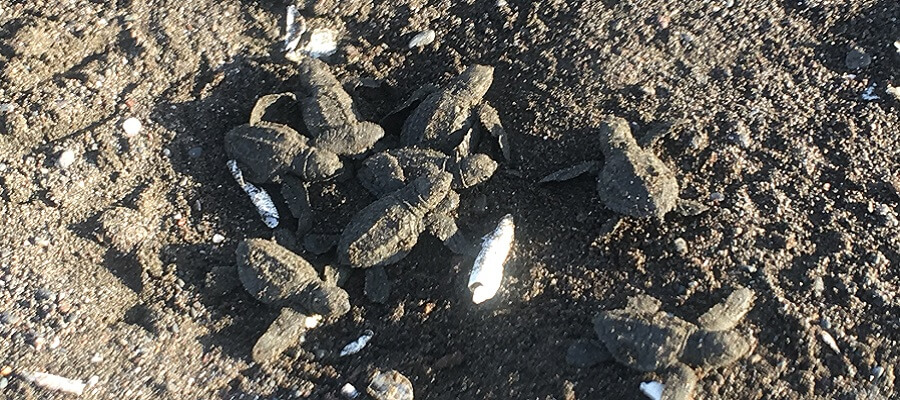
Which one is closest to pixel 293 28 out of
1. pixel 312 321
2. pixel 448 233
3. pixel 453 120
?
pixel 453 120

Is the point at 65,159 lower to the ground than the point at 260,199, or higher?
higher

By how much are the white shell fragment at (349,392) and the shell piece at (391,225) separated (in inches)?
18.1

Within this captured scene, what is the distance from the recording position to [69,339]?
2.71m

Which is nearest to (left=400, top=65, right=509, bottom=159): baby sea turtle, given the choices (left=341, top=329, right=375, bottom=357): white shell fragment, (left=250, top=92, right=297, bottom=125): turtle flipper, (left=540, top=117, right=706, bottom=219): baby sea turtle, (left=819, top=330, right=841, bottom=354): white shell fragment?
(left=540, top=117, right=706, bottom=219): baby sea turtle

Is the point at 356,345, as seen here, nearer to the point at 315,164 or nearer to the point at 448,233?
the point at 448,233

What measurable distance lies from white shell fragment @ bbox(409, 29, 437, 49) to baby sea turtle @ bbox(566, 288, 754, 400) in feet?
5.01

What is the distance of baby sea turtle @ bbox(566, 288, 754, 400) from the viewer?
2.47 meters

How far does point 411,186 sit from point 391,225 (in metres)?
0.19

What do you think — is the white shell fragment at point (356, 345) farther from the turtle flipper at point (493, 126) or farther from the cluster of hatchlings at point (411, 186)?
the turtle flipper at point (493, 126)

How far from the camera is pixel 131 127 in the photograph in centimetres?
311

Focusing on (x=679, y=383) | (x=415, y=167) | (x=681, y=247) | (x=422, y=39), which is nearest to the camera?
(x=679, y=383)

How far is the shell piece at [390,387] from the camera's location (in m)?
2.60

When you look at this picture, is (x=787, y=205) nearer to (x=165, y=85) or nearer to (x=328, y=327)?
(x=328, y=327)

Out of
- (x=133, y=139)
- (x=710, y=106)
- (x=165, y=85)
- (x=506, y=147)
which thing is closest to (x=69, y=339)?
(x=133, y=139)
